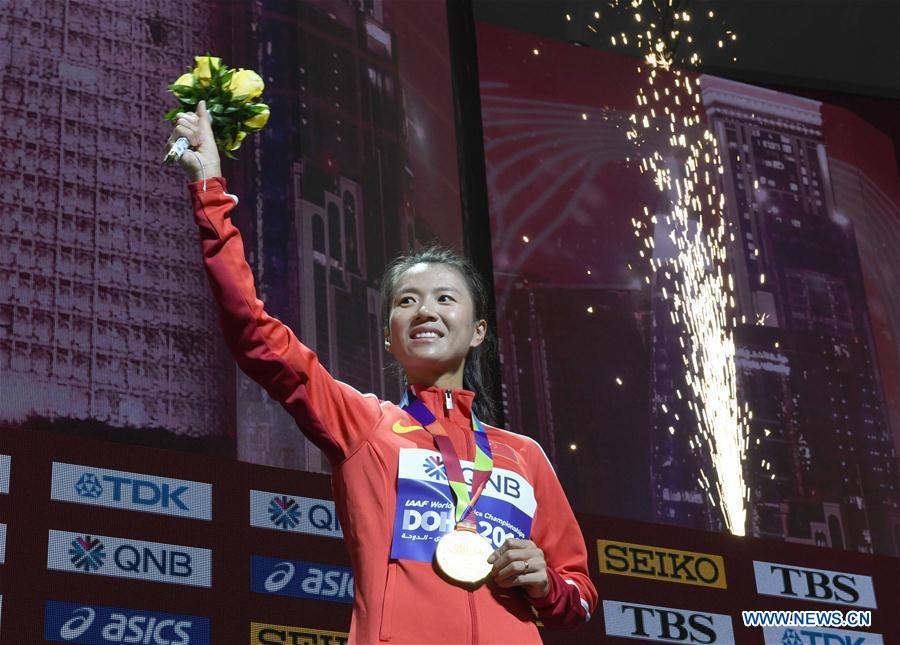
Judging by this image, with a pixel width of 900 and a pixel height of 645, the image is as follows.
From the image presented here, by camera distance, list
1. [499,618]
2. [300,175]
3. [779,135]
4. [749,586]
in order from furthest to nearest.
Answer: [779,135], [749,586], [300,175], [499,618]

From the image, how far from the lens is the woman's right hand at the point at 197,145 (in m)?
2.03

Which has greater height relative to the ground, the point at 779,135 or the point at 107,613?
the point at 779,135

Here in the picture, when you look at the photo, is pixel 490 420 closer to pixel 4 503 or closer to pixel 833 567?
pixel 4 503

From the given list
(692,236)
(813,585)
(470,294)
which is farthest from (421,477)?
(692,236)

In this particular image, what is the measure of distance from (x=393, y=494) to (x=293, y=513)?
7.90 feet

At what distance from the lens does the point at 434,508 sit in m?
2.07

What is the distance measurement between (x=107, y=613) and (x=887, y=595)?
317cm

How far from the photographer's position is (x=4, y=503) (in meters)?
3.96

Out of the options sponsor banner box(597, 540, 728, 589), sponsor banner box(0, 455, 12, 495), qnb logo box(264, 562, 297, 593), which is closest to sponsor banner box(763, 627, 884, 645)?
sponsor banner box(597, 540, 728, 589)

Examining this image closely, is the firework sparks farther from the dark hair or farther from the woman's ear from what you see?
the woman's ear

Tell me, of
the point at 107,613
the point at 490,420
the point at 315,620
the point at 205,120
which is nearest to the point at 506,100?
the point at 315,620

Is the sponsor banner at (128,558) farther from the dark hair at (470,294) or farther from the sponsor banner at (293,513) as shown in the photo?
the dark hair at (470,294)

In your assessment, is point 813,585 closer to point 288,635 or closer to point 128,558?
point 288,635

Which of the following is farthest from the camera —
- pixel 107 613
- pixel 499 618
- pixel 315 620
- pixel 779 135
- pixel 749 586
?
pixel 779 135
